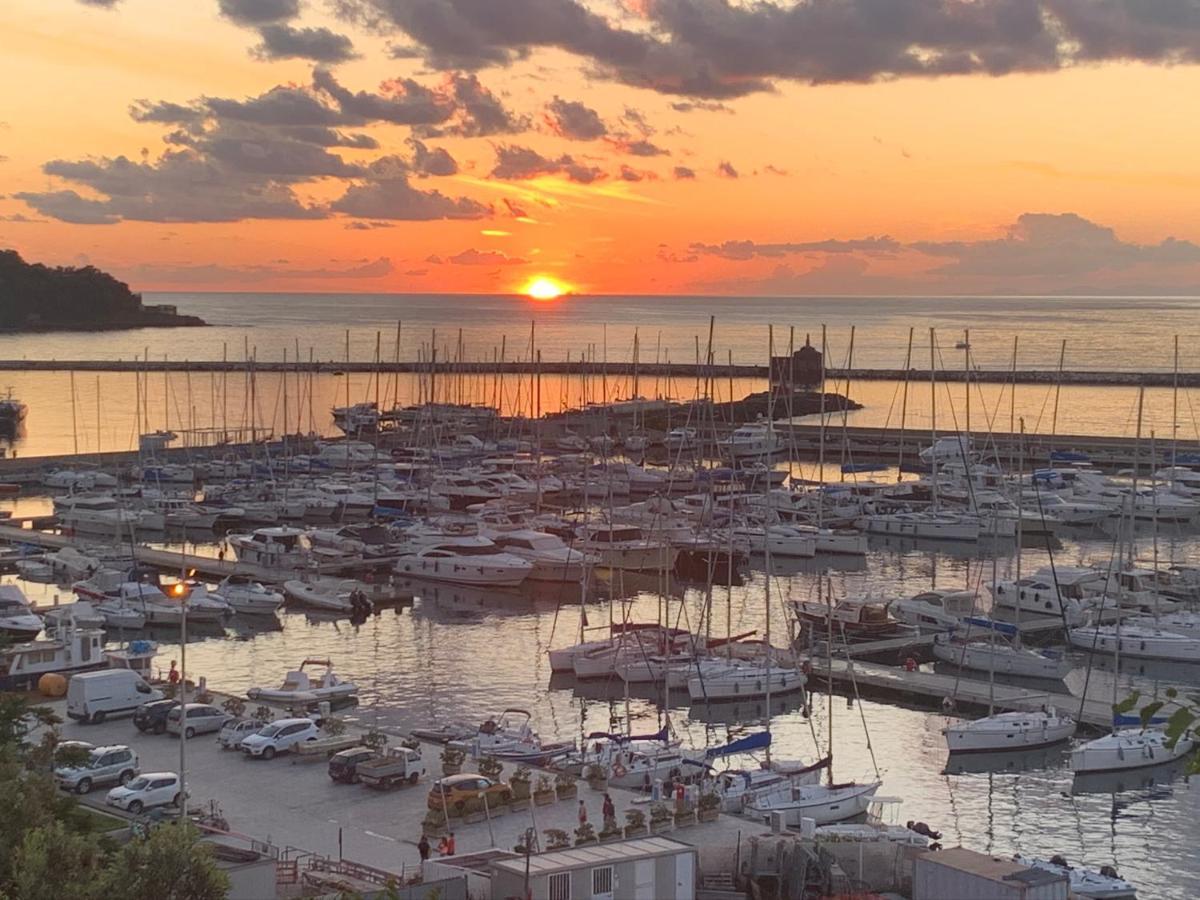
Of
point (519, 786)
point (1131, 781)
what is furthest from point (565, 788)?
point (1131, 781)

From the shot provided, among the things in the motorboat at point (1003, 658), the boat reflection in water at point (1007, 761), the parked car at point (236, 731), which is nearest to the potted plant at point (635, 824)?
the parked car at point (236, 731)

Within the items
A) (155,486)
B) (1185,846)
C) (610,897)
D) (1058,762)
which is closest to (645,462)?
(155,486)

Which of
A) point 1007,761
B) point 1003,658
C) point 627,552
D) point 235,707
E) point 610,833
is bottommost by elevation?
point 1007,761

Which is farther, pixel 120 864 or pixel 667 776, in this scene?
pixel 667 776

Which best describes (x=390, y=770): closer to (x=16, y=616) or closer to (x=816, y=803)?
(x=816, y=803)

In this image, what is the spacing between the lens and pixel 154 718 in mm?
27578

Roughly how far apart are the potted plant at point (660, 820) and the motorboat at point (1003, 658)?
14232 millimetres

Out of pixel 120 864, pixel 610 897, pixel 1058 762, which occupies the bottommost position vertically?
pixel 1058 762

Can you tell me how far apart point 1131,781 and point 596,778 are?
10753mm

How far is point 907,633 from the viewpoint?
39.9 meters

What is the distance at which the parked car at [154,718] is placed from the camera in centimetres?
2755

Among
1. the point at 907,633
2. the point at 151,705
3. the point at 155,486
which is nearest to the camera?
the point at 151,705

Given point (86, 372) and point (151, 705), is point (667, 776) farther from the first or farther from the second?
point (86, 372)

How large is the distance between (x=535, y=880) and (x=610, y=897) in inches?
37.1
